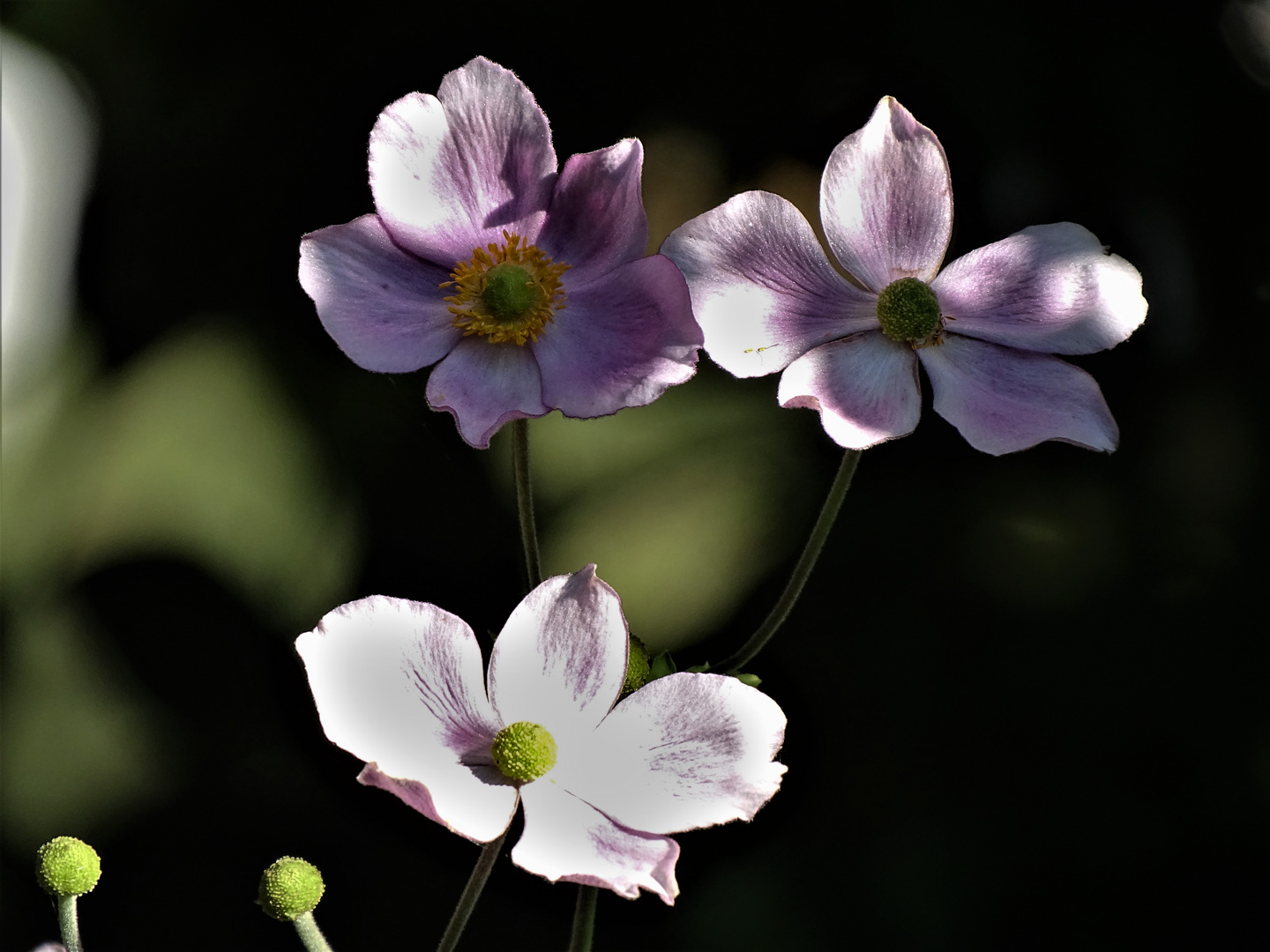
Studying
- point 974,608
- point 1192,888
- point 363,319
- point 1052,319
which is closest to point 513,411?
point 363,319

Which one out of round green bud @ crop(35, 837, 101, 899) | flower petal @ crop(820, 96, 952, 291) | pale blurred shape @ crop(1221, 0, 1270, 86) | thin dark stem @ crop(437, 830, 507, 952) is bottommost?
round green bud @ crop(35, 837, 101, 899)

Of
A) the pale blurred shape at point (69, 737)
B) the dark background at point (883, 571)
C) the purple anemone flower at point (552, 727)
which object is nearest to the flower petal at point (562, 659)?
the purple anemone flower at point (552, 727)

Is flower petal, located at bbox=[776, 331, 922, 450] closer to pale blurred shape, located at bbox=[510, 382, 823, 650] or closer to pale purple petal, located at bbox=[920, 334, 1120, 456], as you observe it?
pale purple petal, located at bbox=[920, 334, 1120, 456]

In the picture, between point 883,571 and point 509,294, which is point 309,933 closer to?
point 509,294

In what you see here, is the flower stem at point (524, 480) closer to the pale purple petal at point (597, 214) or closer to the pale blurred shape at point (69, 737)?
the pale purple petal at point (597, 214)

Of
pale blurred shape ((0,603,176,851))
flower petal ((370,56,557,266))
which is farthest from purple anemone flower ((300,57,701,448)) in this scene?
pale blurred shape ((0,603,176,851))

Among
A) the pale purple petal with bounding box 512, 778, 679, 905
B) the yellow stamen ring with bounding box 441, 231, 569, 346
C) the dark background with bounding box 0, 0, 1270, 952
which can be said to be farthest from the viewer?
the dark background with bounding box 0, 0, 1270, 952
